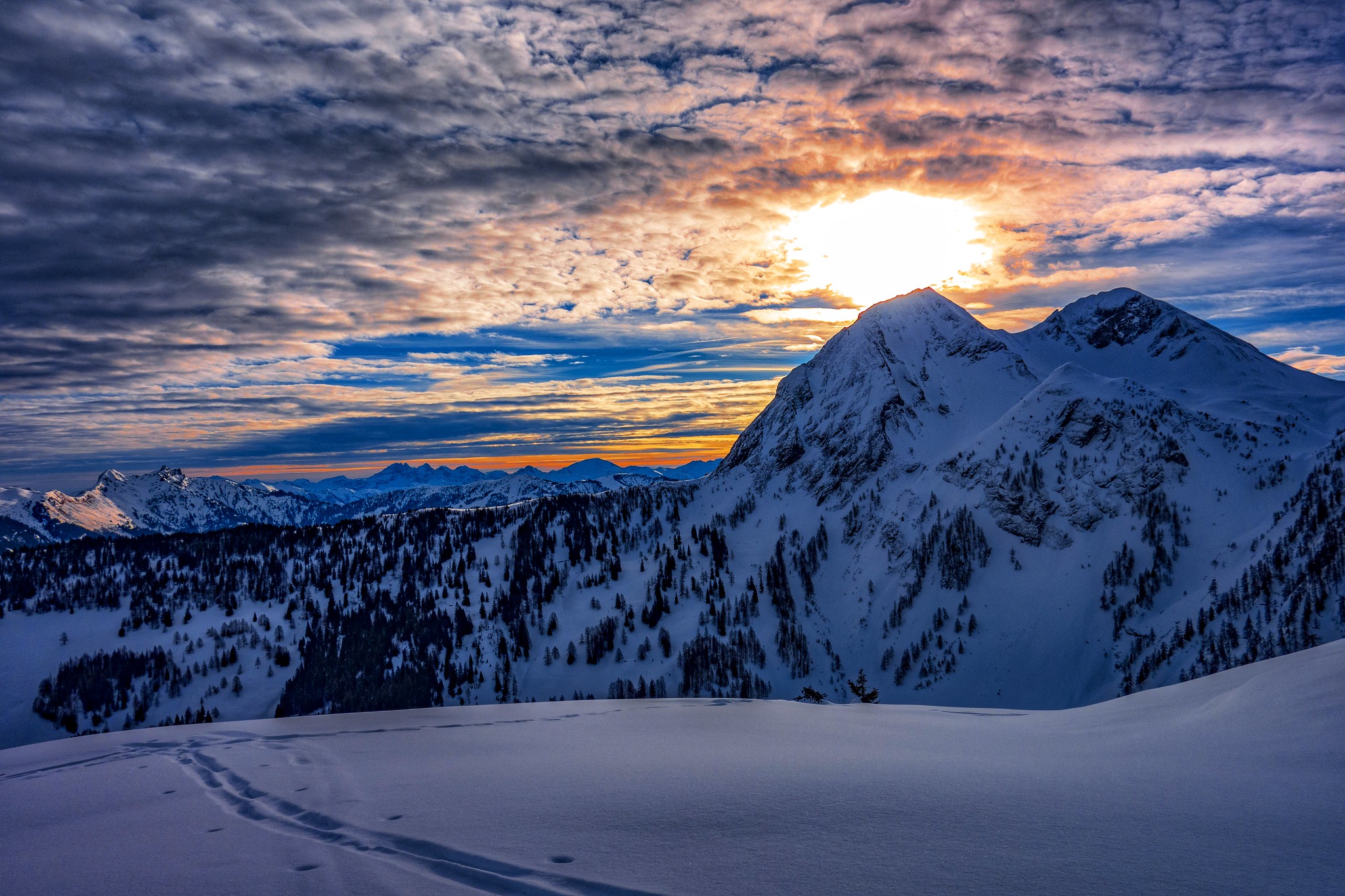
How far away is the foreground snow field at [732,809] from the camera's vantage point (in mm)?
4754

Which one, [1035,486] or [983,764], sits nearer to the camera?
[983,764]

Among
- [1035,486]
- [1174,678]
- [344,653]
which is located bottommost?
[344,653]

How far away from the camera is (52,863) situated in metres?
5.86

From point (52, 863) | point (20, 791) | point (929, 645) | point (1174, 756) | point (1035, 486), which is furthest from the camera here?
point (1035, 486)

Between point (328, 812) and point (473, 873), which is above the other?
point (473, 873)

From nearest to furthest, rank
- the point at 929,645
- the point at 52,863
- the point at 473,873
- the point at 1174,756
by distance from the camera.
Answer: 1. the point at 473,873
2. the point at 52,863
3. the point at 1174,756
4. the point at 929,645

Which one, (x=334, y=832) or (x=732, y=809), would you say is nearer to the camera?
(x=334, y=832)

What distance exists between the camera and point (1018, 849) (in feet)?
16.4

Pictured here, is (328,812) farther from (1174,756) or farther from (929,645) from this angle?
(929,645)

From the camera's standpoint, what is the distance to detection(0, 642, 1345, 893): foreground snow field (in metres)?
4.75

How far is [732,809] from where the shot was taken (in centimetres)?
645

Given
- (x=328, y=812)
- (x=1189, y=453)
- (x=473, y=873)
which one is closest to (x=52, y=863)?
(x=328, y=812)

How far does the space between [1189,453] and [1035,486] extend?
41116 mm

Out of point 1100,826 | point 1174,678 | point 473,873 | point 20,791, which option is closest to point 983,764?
point 1100,826
